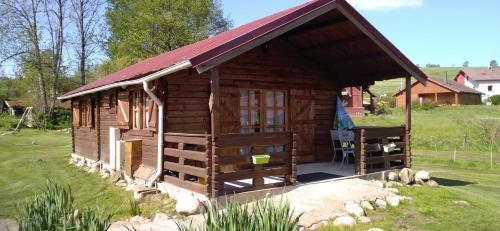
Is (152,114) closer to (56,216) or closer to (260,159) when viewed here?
(260,159)

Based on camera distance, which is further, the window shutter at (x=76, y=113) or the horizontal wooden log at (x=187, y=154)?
the window shutter at (x=76, y=113)

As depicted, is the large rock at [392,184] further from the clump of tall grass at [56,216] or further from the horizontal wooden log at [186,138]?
the clump of tall grass at [56,216]

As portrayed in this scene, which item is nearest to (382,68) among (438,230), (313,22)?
(313,22)

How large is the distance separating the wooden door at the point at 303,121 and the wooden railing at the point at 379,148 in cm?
155

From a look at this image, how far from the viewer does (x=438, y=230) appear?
654 centimetres

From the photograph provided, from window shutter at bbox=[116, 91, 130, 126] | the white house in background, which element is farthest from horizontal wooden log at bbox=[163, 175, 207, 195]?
the white house in background

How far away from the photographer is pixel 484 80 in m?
68.2

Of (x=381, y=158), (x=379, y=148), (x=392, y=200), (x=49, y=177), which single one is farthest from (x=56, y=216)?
(x=49, y=177)

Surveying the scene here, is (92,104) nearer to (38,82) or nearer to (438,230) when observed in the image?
(438,230)

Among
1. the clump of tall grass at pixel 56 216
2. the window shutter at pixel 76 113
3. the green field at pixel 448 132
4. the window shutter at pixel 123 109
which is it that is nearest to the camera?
the clump of tall grass at pixel 56 216

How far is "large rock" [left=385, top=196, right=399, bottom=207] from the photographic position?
25.4 feet

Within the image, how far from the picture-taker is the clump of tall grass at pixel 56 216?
4605 millimetres

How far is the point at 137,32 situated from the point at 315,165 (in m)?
25.7

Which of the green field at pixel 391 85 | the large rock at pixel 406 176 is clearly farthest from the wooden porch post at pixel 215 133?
the green field at pixel 391 85
